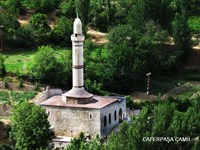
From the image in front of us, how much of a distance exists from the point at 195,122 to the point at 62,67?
57.3 feet

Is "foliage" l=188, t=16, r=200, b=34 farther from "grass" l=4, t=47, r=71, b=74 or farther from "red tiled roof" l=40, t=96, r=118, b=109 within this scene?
"red tiled roof" l=40, t=96, r=118, b=109

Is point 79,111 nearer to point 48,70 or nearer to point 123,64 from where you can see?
point 48,70

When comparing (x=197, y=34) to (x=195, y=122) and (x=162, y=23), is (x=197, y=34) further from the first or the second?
(x=195, y=122)

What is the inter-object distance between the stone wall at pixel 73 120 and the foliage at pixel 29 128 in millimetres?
3486

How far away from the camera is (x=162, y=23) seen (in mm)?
68500

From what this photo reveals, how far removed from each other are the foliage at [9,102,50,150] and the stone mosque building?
3.53 metres

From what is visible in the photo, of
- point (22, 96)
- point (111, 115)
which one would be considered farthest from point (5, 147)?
point (22, 96)

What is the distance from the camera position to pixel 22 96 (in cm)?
5453

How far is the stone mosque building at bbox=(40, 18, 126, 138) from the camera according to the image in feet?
164

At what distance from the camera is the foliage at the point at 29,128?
45.5 m

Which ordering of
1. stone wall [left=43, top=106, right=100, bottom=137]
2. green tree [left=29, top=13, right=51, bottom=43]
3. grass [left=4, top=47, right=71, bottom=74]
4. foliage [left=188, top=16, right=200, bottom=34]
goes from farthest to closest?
1. foliage [left=188, top=16, right=200, bottom=34]
2. green tree [left=29, top=13, right=51, bottom=43]
3. grass [left=4, top=47, right=71, bottom=74]
4. stone wall [left=43, top=106, right=100, bottom=137]

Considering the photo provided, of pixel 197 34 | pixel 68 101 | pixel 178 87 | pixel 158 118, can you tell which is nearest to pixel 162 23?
pixel 197 34

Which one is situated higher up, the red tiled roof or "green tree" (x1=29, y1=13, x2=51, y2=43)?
"green tree" (x1=29, y1=13, x2=51, y2=43)

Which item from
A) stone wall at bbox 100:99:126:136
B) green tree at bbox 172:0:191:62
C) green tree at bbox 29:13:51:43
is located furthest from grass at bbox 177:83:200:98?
green tree at bbox 29:13:51:43
